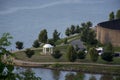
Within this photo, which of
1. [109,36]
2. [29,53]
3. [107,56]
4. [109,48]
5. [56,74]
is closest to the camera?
[56,74]

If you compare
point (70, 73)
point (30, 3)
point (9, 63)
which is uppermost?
point (30, 3)

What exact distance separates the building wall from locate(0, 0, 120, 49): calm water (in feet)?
41.8

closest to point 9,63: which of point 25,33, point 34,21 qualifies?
point 25,33

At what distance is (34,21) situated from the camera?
3044 inches

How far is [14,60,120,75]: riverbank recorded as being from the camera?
37.1 metres

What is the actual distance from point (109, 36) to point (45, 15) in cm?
4176

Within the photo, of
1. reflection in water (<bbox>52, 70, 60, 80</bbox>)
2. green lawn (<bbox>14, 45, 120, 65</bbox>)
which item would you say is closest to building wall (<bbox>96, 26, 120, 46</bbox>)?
green lawn (<bbox>14, 45, 120, 65</bbox>)

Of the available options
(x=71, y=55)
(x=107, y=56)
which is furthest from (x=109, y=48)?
(x=71, y=55)

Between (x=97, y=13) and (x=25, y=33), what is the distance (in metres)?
25.7

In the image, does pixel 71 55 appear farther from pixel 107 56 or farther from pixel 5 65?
pixel 5 65

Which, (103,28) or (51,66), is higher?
(103,28)

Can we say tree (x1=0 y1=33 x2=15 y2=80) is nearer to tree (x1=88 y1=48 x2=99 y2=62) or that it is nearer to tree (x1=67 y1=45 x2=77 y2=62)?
tree (x1=88 y1=48 x2=99 y2=62)

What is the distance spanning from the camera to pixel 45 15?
8525 cm

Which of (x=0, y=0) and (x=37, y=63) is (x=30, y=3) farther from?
(x=37, y=63)
